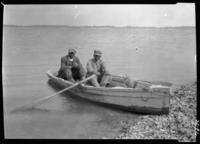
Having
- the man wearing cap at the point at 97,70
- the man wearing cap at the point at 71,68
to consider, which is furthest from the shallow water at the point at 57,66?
the man wearing cap at the point at 97,70

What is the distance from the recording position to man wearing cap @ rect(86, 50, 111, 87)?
7297 millimetres

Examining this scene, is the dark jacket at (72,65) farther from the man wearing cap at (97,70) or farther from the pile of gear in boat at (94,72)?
the man wearing cap at (97,70)

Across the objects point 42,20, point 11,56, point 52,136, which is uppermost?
point 42,20

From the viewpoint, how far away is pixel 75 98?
8078 millimetres

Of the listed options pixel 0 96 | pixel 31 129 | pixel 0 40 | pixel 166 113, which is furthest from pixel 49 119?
pixel 166 113

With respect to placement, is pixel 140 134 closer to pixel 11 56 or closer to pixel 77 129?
pixel 77 129

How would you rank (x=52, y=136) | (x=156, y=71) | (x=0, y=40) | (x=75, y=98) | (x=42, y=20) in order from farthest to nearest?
(x=156, y=71), (x=75, y=98), (x=42, y=20), (x=52, y=136), (x=0, y=40)

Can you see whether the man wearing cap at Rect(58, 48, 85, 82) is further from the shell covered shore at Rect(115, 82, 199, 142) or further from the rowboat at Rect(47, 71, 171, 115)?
the shell covered shore at Rect(115, 82, 199, 142)

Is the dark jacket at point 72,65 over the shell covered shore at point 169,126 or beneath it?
over

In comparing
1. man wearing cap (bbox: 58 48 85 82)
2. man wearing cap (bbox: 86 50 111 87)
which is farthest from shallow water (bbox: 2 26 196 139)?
man wearing cap (bbox: 86 50 111 87)

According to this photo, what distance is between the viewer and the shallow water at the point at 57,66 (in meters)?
6.12

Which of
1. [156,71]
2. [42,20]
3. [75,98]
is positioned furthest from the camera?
[156,71]

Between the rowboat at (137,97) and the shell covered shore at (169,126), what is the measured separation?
0.67 ft

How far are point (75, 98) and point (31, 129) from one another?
216 centimetres
